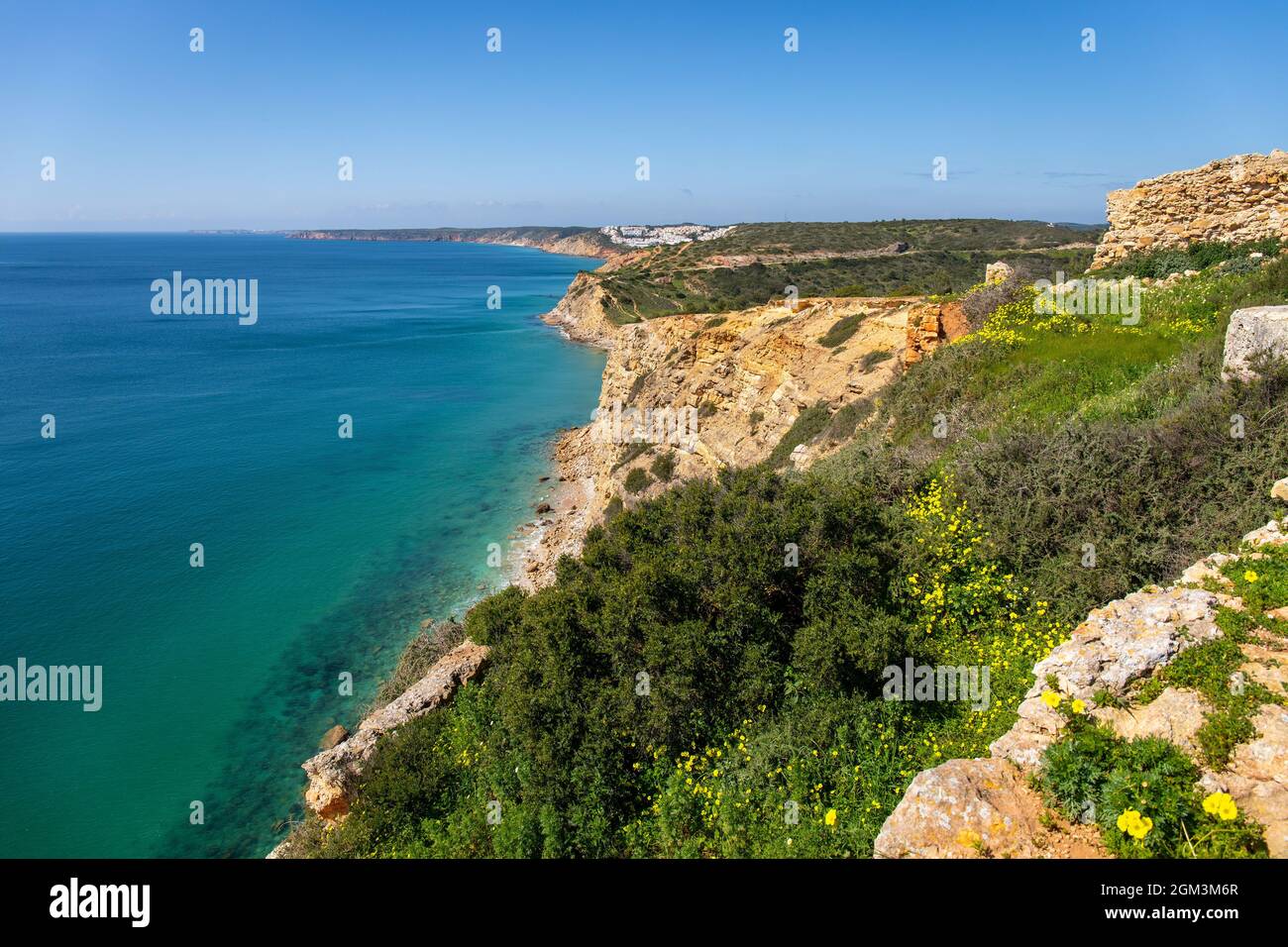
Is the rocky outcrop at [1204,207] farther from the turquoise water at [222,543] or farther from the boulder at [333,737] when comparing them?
the boulder at [333,737]

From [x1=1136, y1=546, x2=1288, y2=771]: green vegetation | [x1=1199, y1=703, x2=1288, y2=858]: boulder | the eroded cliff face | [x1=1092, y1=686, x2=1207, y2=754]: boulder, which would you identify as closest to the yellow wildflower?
[x1=1199, y1=703, x2=1288, y2=858]: boulder

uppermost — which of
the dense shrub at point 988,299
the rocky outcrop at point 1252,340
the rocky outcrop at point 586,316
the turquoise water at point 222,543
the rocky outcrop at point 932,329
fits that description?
the rocky outcrop at point 586,316

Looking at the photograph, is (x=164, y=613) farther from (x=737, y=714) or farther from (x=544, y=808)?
(x=737, y=714)

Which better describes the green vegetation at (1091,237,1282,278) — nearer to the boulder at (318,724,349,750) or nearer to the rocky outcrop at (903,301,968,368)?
the rocky outcrop at (903,301,968,368)

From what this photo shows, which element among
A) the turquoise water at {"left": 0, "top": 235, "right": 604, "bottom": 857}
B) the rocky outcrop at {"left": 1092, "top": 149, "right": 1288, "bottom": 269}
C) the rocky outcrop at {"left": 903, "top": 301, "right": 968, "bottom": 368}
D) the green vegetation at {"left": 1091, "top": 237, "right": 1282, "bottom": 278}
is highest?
the rocky outcrop at {"left": 1092, "top": 149, "right": 1288, "bottom": 269}

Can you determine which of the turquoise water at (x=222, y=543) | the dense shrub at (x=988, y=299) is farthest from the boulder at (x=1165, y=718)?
the turquoise water at (x=222, y=543)
